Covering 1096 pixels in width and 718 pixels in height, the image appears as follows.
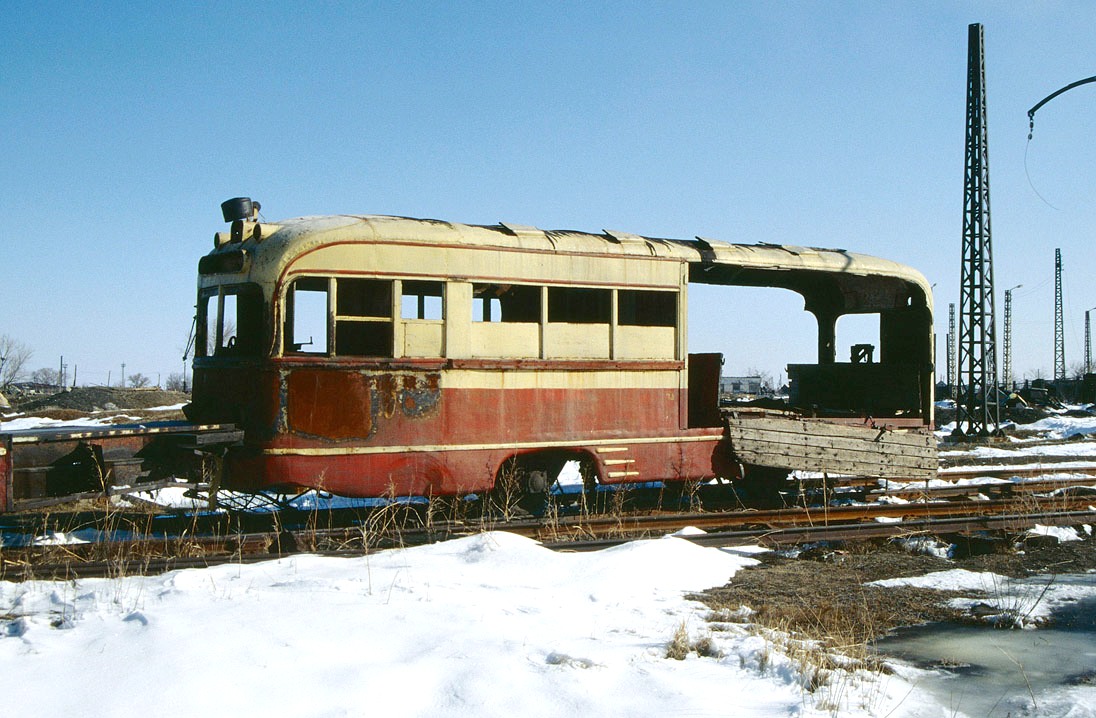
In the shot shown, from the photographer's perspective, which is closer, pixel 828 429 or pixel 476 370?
pixel 476 370

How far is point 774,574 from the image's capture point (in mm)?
7023

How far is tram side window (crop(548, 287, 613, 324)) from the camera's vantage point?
391 inches

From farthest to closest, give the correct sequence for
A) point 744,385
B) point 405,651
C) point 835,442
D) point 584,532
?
point 744,385 < point 835,442 < point 584,532 < point 405,651

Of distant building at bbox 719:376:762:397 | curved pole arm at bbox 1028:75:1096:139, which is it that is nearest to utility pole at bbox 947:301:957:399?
distant building at bbox 719:376:762:397

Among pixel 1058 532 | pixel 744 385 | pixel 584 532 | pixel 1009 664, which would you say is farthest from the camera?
pixel 744 385

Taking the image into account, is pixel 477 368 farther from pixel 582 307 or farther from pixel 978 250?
pixel 978 250

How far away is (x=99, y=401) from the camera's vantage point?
1480 inches

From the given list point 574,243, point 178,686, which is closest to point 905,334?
point 574,243

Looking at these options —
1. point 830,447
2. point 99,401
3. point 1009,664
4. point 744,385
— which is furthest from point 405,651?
point 744,385

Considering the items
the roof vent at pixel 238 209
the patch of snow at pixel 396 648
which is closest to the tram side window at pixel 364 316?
the roof vent at pixel 238 209

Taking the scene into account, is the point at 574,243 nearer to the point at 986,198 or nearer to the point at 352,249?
the point at 352,249

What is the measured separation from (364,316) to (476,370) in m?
1.24

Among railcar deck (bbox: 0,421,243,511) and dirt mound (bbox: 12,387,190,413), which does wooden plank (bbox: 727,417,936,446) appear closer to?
railcar deck (bbox: 0,421,243,511)

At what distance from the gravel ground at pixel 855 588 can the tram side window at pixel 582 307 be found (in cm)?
342
